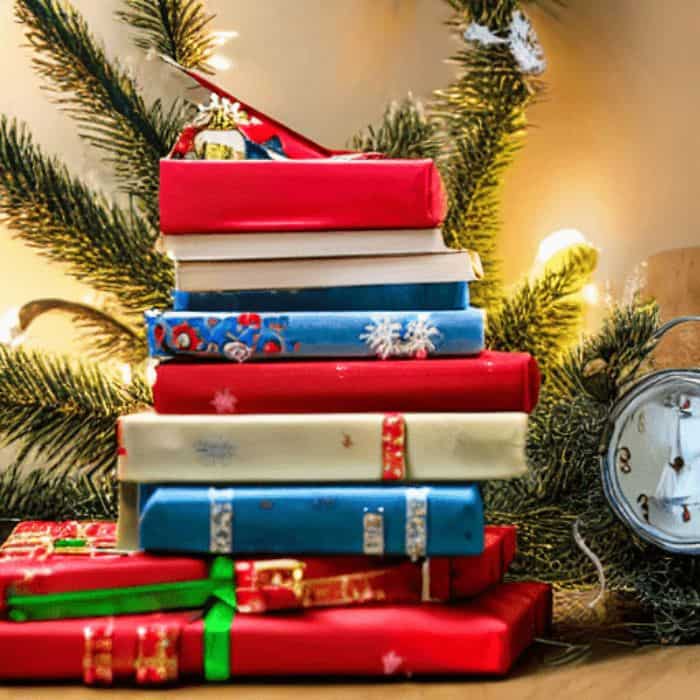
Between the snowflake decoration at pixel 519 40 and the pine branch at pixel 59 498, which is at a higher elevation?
the snowflake decoration at pixel 519 40

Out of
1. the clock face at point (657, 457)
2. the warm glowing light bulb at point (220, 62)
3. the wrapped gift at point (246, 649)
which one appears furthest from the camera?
the warm glowing light bulb at point (220, 62)

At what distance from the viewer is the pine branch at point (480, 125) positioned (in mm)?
1217

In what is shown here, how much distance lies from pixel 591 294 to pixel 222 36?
0.46m

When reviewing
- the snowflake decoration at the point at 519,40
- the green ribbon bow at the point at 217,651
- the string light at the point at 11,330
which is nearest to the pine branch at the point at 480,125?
the snowflake decoration at the point at 519,40

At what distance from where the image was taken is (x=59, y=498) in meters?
1.22

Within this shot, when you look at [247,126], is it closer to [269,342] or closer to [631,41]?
[269,342]

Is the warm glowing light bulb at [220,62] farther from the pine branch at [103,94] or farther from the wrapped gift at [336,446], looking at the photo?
the wrapped gift at [336,446]

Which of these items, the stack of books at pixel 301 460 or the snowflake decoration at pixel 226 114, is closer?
the stack of books at pixel 301 460

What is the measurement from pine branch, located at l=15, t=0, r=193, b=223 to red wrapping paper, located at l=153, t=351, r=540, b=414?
40cm

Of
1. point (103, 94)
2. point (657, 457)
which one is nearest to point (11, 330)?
point (103, 94)

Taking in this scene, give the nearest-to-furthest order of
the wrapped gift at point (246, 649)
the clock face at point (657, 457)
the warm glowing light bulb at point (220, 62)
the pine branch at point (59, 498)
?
the wrapped gift at point (246, 649) → the clock face at point (657, 457) → the pine branch at point (59, 498) → the warm glowing light bulb at point (220, 62)

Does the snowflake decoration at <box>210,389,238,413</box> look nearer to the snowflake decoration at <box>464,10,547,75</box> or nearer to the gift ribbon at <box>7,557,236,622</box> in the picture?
the gift ribbon at <box>7,557,236,622</box>

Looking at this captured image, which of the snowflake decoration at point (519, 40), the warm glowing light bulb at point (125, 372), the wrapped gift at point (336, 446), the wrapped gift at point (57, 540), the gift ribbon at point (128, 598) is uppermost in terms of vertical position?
the snowflake decoration at point (519, 40)

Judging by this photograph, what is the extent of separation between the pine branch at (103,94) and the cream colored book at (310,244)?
36 cm
